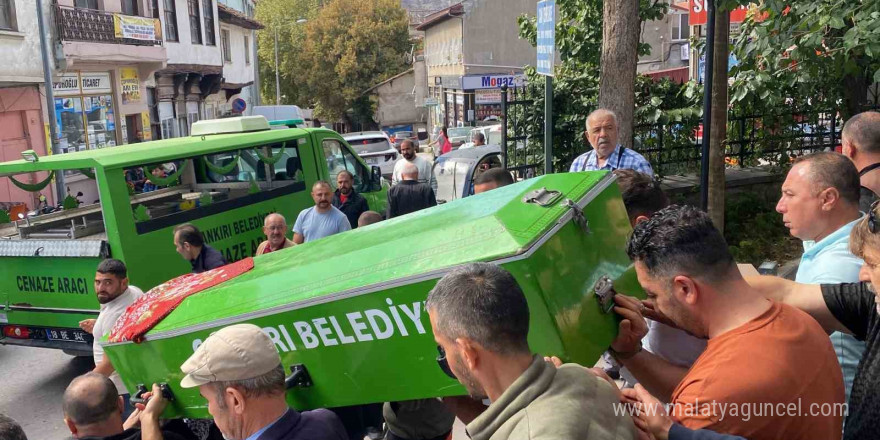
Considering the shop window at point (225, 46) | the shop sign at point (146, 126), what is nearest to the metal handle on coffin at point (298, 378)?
the shop sign at point (146, 126)

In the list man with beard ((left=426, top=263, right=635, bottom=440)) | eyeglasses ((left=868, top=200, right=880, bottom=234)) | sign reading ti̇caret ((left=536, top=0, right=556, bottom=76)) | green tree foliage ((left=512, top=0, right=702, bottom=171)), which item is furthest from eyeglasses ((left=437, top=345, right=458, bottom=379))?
green tree foliage ((left=512, top=0, right=702, bottom=171))

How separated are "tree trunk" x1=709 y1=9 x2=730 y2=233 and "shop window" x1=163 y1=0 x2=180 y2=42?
72.7ft

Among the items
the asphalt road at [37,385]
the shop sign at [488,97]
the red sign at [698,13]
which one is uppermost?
the red sign at [698,13]

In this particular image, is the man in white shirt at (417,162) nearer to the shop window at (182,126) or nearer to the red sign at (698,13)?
the red sign at (698,13)

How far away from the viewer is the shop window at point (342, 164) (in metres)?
10.2

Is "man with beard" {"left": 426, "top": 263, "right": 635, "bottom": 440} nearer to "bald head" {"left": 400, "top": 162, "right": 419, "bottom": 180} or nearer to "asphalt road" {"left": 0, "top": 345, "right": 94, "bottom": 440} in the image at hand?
"asphalt road" {"left": 0, "top": 345, "right": 94, "bottom": 440}

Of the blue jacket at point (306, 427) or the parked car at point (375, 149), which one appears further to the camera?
the parked car at point (375, 149)

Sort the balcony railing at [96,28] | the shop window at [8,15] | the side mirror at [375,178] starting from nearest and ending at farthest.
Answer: the side mirror at [375,178] → the shop window at [8,15] → the balcony railing at [96,28]

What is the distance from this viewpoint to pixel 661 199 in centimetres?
346

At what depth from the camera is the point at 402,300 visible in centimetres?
255

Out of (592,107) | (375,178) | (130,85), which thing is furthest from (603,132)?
(130,85)

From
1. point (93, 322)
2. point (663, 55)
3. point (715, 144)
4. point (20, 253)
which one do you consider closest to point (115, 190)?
point (20, 253)

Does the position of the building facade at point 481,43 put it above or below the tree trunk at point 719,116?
above

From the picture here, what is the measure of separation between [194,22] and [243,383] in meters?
28.5
